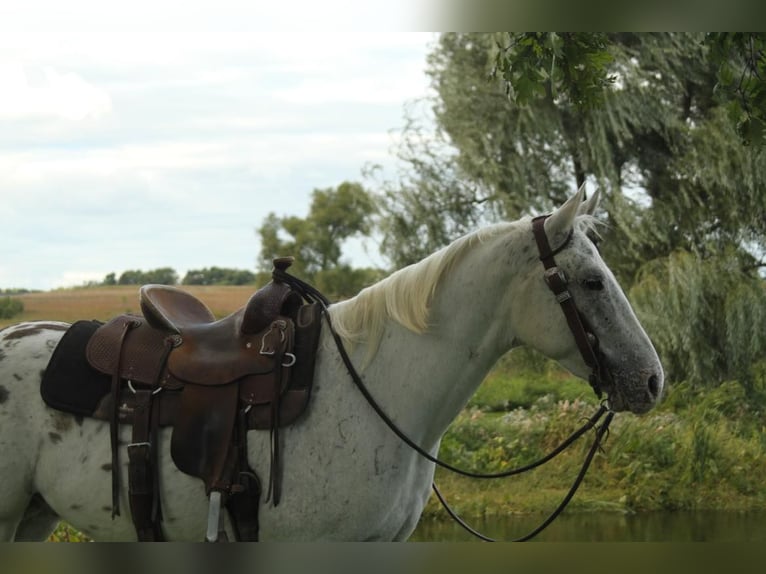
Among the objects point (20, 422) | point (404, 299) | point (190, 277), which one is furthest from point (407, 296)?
point (190, 277)

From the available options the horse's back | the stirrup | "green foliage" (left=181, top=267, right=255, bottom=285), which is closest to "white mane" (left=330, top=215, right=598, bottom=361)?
the stirrup

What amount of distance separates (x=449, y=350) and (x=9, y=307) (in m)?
7.14

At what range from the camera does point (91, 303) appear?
32.0 ft

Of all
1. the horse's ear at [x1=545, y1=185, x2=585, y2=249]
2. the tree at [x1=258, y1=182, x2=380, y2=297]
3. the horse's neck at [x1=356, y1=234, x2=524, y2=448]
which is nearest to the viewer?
the horse's ear at [x1=545, y1=185, x2=585, y2=249]

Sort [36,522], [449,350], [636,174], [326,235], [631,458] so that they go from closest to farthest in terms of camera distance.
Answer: [449,350] < [36,522] < [631,458] < [636,174] < [326,235]

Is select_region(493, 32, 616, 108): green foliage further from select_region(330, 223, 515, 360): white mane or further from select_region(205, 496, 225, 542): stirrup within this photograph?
select_region(205, 496, 225, 542): stirrup

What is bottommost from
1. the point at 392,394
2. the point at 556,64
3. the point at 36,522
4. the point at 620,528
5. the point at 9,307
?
the point at 620,528

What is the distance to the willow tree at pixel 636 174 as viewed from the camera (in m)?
11.1

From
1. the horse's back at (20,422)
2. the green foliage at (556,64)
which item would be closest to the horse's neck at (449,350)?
the horse's back at (20,422)

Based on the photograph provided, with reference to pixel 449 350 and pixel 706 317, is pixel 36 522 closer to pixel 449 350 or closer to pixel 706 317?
pixel 449 350

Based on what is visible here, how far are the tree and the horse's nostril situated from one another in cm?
1027

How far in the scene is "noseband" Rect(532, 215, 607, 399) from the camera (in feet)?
10.0

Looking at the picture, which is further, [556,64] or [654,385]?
[556,64]
